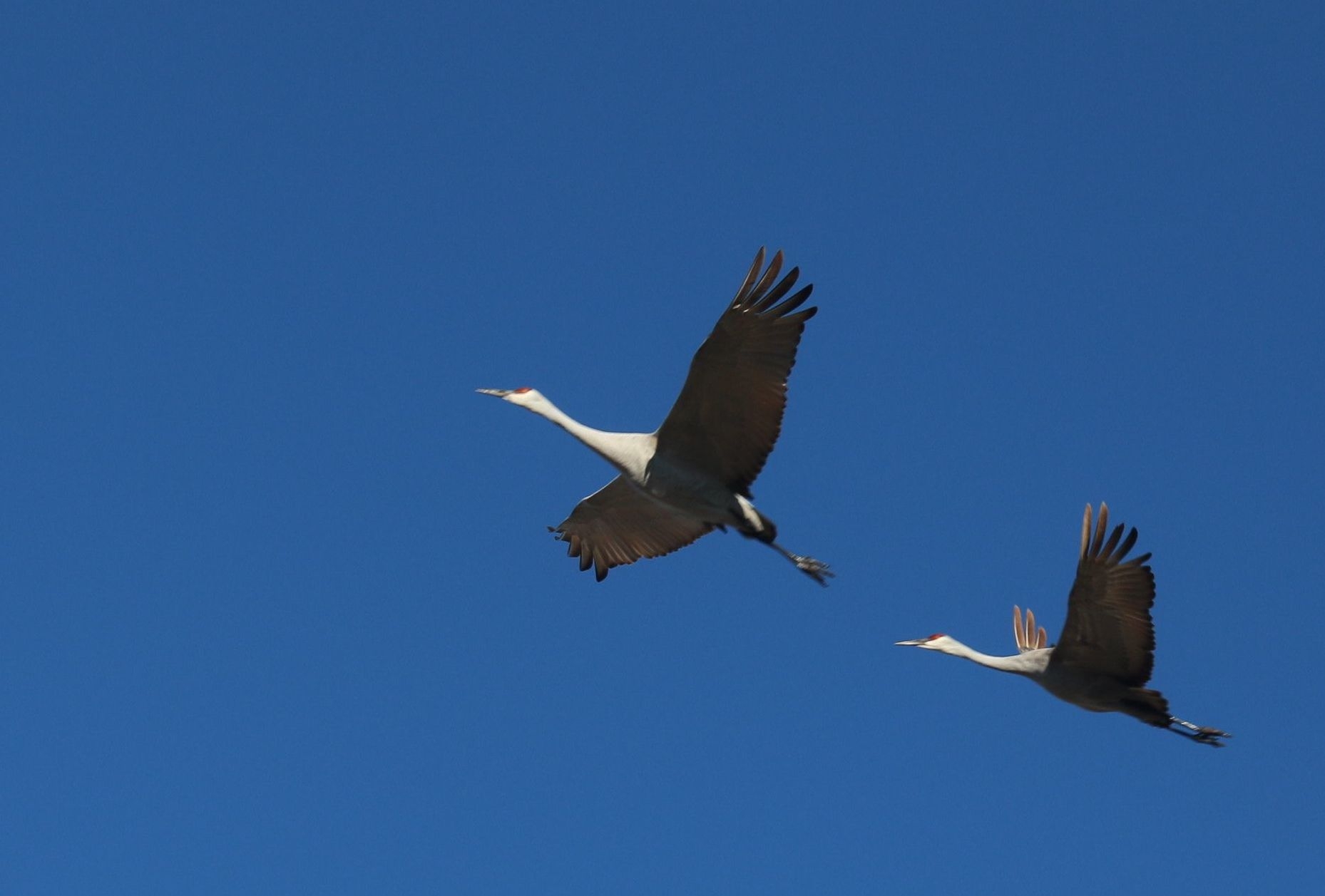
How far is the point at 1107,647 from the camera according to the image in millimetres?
18922

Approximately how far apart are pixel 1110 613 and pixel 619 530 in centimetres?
599

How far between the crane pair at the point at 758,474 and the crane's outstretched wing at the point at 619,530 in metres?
0.21

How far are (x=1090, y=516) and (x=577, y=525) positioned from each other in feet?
20.7

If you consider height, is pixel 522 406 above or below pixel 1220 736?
above

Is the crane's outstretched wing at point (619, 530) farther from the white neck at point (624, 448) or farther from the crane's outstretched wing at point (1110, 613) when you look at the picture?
the crane's outstretched wing at point (1110, 613)

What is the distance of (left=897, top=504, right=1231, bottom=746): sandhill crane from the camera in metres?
18.5

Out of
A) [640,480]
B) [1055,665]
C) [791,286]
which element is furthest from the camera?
[1055,665]

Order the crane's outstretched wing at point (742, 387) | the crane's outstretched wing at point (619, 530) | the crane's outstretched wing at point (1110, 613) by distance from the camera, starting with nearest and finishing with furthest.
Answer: the crane's outstretched wing at point (742, 387) → the crane's outstretched wing at point (1110, 613) → the crane's outstretched wing at point (619, 530)

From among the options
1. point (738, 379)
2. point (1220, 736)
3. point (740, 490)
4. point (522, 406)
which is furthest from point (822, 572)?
point (1220, 736)

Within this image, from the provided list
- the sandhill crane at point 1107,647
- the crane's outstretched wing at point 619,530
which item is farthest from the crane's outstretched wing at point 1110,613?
the crane's outstretched wing at point 619,530

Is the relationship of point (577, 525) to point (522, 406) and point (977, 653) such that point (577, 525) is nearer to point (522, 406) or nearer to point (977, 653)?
point (522, 406)

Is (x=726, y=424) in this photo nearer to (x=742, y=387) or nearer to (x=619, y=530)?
(x=742, y=387)

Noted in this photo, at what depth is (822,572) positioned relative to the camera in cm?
1856

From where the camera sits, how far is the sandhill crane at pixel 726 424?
55.8ft
